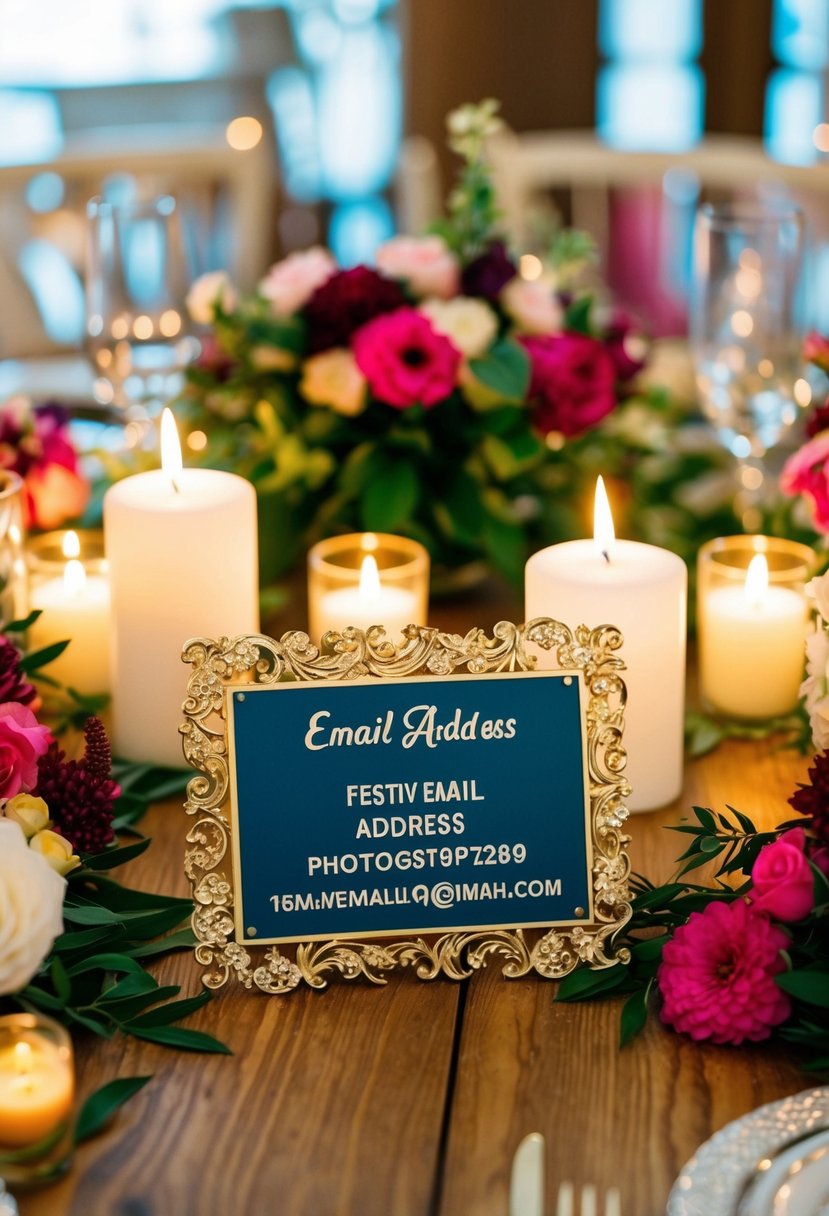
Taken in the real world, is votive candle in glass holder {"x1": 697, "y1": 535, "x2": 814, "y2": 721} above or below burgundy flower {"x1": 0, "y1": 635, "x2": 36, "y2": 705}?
below

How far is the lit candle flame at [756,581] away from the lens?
1.22 meters

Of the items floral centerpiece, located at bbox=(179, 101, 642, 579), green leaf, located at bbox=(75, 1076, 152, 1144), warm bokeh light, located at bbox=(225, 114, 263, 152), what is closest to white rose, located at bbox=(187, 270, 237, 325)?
floral centerpiece, located at bbox=(179, 101, 642, 579)

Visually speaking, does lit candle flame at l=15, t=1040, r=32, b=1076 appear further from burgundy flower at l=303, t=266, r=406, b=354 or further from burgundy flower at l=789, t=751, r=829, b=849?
burgundy flower at l=303, t=266, r=406, b=354

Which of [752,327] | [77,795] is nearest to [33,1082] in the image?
[77,795]

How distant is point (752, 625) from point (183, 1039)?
612 mm

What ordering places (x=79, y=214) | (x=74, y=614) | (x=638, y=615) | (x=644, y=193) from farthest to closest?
1. (x=644, y=193)
2. (x=79, y=214)
3. (x=74, y=614)
4. (x=638, y=615)

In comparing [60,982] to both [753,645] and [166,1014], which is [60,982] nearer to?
[166,1014]

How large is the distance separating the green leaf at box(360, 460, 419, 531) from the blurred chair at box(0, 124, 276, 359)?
117 centimetres

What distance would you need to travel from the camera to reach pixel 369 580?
1.18m

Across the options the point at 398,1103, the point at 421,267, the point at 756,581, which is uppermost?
the point at 421,267

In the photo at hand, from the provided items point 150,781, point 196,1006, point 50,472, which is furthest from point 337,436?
point 196,1006

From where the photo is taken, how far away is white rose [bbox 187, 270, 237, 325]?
1.55 metres

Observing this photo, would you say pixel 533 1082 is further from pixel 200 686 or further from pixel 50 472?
pixel 50 472

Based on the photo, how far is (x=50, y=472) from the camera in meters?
1.44
